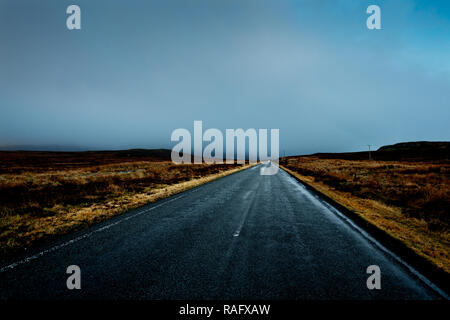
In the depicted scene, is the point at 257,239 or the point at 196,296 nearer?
the point at 196,296

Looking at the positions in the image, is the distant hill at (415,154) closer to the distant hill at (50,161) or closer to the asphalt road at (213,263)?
the asphalt road at (213,263)

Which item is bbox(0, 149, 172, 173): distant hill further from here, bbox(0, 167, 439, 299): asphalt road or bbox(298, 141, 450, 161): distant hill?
bbox(298, 141, 450, 161): distant hill

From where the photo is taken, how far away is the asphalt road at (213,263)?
2996 mm

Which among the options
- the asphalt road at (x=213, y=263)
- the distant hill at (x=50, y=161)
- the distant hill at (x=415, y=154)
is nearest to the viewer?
the asphalt road at (x=213, y=263)

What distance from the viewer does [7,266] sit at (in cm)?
377

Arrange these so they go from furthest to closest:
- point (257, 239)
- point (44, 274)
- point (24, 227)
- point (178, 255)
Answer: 1. point (24, 227)
2. point (257, 239)
3. point (178, 255)
4. point (44, 274)

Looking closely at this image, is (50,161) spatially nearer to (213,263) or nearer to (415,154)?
(213,263)

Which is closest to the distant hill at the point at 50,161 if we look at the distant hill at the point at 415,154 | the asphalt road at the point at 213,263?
the asphalt road at the point at 213,263

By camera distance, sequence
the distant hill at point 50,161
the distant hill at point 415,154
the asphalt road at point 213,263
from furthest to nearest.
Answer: the distant hill at point 415,154, the distant hill at point 50,161, the asphalt road at point 213,263

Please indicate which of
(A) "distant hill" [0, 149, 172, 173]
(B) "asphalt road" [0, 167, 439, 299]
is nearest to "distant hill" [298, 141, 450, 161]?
(B) "asphalt road" [0, 167, 439, 299]

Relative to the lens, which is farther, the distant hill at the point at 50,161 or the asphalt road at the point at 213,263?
the distant hill at the point at 50,161
